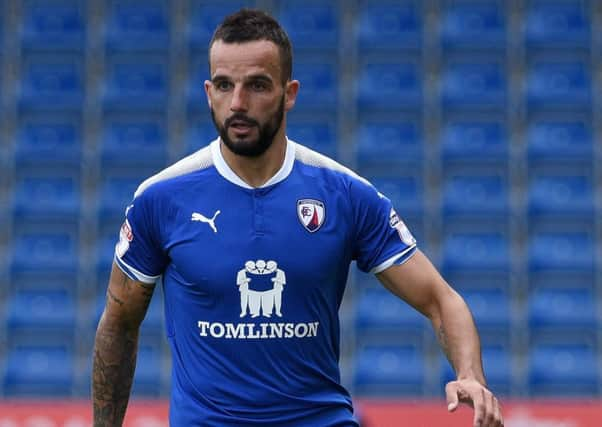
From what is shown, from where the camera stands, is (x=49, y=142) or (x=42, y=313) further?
(x=49, y=142)

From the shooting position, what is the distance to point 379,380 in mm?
10781

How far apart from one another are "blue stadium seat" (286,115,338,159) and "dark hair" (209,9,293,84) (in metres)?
8.29

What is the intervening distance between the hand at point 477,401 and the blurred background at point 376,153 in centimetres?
759

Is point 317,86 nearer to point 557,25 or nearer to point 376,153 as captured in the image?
point 376,153

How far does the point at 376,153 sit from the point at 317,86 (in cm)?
96

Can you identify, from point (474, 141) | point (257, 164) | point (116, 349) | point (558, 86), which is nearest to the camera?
point (257, 164)

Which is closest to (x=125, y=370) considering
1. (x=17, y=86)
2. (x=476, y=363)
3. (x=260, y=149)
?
(x=260, y=149)

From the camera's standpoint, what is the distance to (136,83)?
12.2 metres

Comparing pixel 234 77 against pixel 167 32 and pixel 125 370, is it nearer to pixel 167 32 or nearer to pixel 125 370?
pixel 125 370

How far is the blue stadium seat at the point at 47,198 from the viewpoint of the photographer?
1160 cm

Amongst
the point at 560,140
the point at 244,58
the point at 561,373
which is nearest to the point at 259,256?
the point at 244,58

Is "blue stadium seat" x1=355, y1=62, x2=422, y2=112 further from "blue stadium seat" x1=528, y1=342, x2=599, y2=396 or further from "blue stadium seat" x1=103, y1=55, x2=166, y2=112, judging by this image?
"blue stadium seat" x1=528, y1=342, x2=599, y2=396

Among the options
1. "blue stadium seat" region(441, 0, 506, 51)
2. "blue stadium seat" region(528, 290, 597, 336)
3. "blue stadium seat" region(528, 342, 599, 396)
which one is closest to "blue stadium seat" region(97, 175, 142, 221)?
"blue stadium seat" region(441, 0, 506, 51)

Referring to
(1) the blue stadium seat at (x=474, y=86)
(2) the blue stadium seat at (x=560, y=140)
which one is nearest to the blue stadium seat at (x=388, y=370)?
(2) the blue stadium seat at (x=560, y=140)
